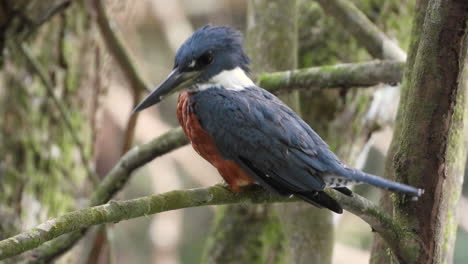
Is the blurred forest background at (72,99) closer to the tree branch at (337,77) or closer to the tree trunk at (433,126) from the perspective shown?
the tree branch at (337,77)

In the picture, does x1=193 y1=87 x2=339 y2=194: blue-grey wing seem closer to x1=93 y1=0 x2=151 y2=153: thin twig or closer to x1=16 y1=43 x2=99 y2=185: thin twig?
x1=93 y1=0 x2=151 y2=153: thin twig

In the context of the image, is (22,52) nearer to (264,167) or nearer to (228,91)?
(228,91)

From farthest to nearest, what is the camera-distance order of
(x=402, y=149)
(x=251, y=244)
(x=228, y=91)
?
(x=251, y=244)
(x=228, y=91)
(x=402, y=149)

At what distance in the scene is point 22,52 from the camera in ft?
14.2

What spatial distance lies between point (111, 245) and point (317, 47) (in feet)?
5.80

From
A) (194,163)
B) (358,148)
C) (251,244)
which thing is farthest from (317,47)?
(194,163)

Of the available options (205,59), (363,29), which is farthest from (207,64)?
(363,29)

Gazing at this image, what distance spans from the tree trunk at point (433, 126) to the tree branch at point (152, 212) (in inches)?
3.0

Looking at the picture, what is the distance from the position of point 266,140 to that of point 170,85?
0.50 meters

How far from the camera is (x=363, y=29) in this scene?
363cm

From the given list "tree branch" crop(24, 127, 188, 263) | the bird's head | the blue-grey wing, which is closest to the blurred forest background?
"tree branch" crop(24, 127, 188, 263)

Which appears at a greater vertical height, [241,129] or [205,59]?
[205,59]

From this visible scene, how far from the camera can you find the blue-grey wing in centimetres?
256

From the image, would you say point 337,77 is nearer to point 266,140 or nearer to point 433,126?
point 266,140
